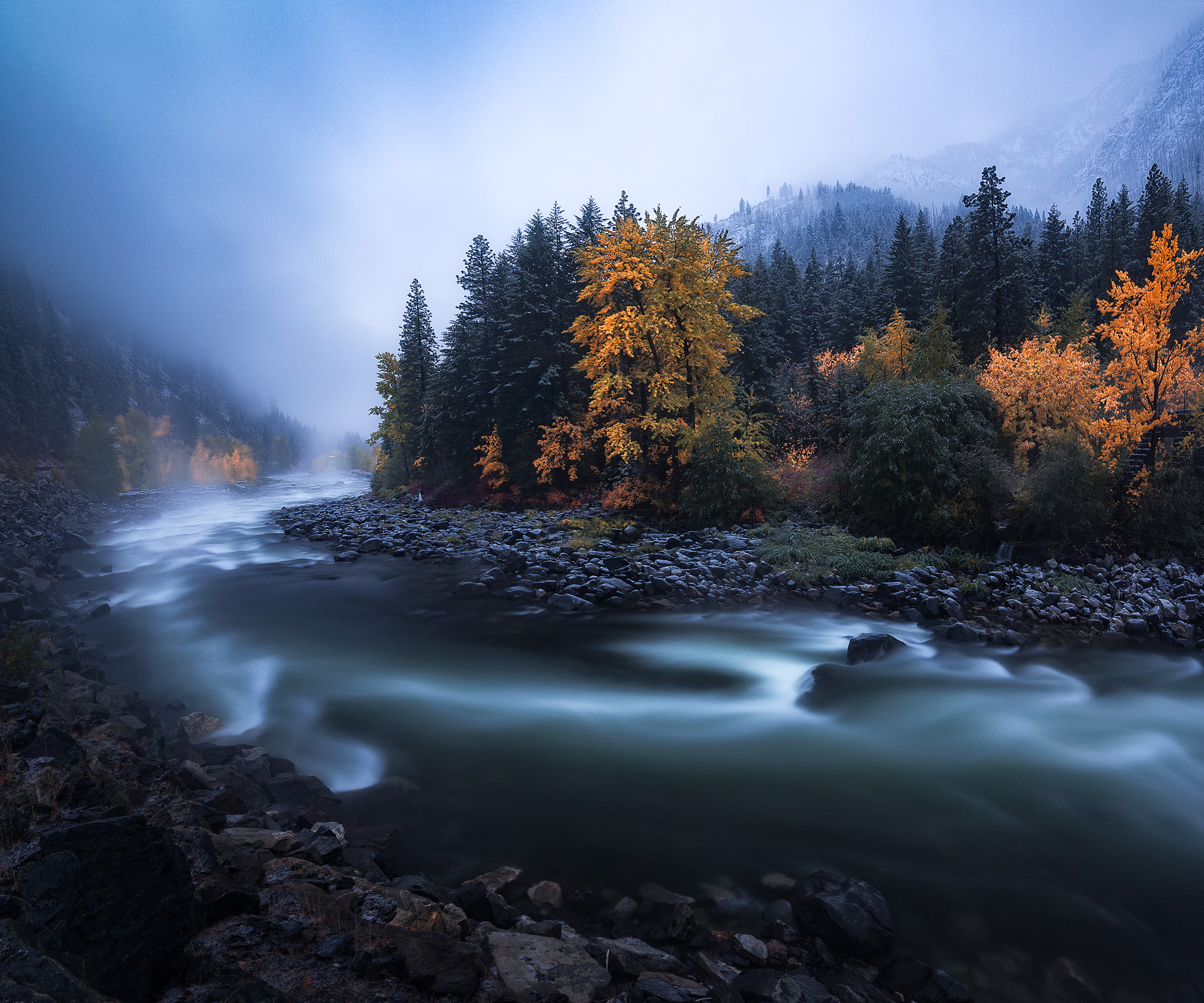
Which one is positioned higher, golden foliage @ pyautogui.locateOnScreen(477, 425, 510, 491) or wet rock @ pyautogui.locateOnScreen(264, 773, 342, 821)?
golden foliage @ pyautogui.locateOnScreen(477, 425, 510, 491)

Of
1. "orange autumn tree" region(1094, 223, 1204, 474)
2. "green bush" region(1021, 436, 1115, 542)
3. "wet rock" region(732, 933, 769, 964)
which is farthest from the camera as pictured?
"orange autumn tree" region(1094, 223, 1204, 474)

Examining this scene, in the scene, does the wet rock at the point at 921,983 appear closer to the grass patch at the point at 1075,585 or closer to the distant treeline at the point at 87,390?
the grass patch at the point at 1075,585

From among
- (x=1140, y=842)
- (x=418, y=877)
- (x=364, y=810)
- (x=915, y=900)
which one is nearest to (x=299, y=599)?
(x=364, y=810)

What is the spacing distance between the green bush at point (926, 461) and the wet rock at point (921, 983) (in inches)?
533

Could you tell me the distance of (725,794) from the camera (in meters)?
6.20

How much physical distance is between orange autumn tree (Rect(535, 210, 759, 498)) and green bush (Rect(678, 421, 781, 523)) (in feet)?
2.15

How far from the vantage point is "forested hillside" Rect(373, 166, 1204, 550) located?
13.5 meters

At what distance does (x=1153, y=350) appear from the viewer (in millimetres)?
13516

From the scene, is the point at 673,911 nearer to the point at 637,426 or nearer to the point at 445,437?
the point at 637,426

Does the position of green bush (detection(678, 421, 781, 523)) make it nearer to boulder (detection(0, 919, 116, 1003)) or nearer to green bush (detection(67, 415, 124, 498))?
boulder (detection(0, 919, 116, 1003))

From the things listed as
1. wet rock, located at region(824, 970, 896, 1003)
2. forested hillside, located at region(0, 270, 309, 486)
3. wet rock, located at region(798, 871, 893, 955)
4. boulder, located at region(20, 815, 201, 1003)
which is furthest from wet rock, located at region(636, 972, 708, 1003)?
forested hillside, located at region(0, 270, 309, 486)

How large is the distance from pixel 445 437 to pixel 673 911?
105ft

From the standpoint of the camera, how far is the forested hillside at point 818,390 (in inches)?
533

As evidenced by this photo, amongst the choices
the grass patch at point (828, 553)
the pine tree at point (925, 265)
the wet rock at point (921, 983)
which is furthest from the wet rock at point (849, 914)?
the pine tree at point (925, 265)
